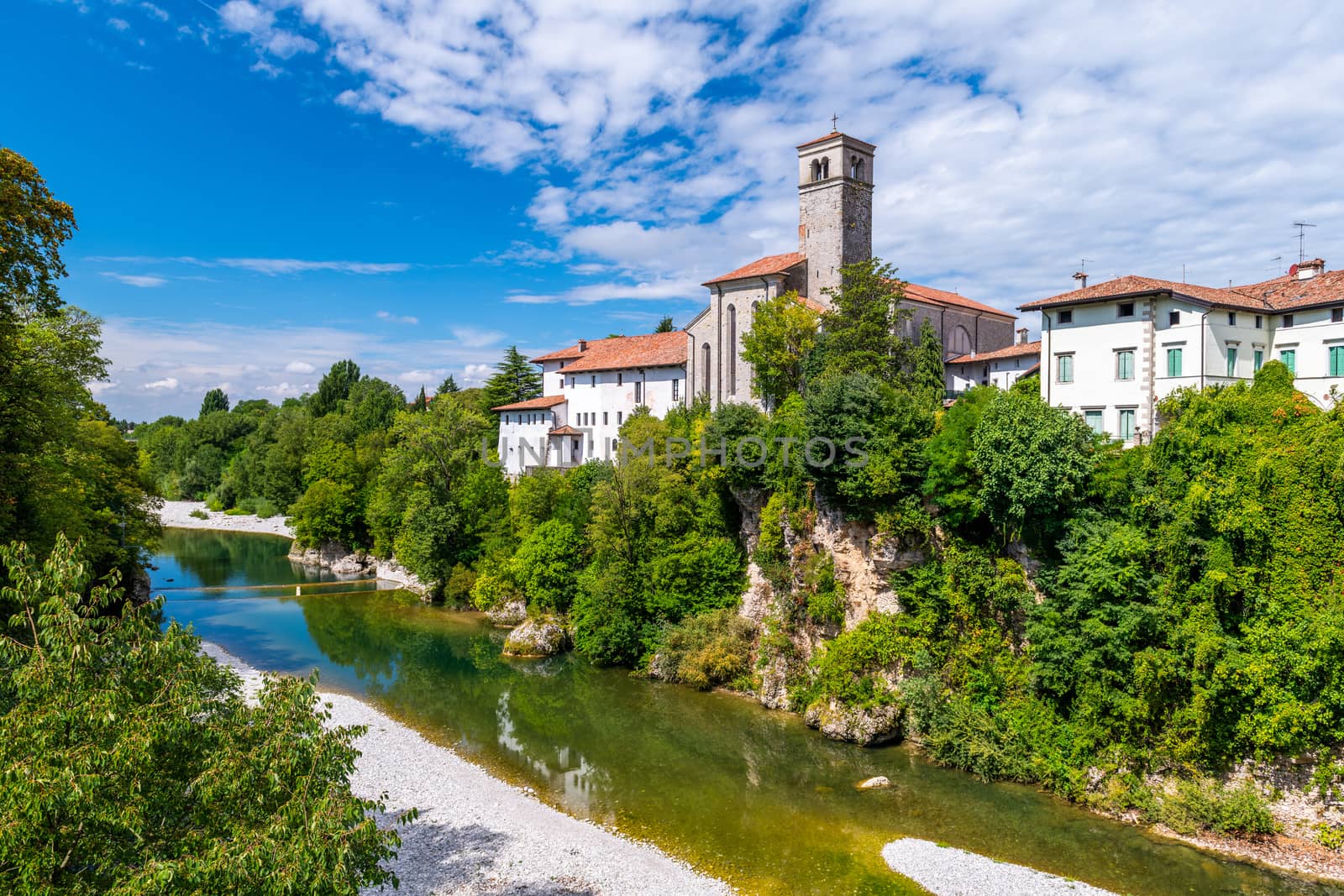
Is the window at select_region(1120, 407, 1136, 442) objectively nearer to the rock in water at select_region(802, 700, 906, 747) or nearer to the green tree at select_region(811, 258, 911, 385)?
the green tree at select_region(811, 258, 911, 385)

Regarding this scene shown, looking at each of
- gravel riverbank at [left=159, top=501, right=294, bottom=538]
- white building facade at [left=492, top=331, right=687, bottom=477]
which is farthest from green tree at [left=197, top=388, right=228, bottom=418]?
white building facade at [left=492, top=331, right=687, bottom=477]

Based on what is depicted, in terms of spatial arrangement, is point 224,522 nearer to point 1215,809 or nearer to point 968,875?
point 968,875

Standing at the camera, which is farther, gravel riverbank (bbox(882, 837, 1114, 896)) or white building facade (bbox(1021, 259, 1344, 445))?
white building facade (bbox(1021, 259, 1344, 445))

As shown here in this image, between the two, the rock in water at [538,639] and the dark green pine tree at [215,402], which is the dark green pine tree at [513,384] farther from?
the dark green pine tree at [215,402]

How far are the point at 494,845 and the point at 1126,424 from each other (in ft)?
86.8

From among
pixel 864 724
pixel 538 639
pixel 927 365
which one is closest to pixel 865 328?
pixel 927 365

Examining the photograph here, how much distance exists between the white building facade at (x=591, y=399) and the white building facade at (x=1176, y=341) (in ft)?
70.1

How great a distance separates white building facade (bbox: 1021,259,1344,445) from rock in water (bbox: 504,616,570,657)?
24.5 metres

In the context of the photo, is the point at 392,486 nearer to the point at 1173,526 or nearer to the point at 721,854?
the point at 721,854

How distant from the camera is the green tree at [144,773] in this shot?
803 centimetres

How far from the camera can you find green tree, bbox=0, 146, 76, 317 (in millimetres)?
16172

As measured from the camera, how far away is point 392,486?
50.0 m

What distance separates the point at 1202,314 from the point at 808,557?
55.4ft

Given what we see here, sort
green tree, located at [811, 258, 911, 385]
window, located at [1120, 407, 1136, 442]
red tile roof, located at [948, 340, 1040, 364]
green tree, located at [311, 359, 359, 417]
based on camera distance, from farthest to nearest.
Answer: green tree, located at [311, 359, 359, 417]
red tile roof, located at [948, 340, 1040, 364]
green tree, located at [811, 258, 911, 385]
window, located at [1120, 407, 1136, 442]
